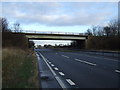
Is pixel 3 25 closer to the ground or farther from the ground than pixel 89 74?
farther from the ground

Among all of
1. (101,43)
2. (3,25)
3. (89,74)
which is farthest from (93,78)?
(101,43)

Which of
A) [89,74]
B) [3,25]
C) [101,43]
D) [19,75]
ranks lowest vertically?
[101,43]

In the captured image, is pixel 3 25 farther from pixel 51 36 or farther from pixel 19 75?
pixel 19 75

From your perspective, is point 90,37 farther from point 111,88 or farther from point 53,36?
point 111,88

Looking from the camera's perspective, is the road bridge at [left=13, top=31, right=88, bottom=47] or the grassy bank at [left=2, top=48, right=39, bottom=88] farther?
the road bridge at [left=13, top=31, right=88, bottom=47]

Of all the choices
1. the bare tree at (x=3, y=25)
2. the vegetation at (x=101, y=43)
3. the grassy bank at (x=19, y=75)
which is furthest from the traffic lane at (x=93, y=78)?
the vegetation at (x=101, y=43)

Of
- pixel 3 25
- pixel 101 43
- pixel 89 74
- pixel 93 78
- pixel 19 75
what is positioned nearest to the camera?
pixel 93 78

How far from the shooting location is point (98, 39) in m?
83.6

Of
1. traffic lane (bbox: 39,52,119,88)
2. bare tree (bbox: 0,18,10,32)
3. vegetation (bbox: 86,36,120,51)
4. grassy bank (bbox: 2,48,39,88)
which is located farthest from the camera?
vegetation (bbox: 86,36,120,51)

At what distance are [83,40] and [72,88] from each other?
7613 cm

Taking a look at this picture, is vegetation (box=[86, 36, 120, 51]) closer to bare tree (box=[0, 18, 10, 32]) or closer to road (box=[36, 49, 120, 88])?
bare tree (box=[0, 18, 10, 32])

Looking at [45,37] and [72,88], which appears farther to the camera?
[45,37]

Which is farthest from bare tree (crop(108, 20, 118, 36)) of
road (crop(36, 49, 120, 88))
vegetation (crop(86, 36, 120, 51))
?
road (crop(36, 49, 120, 88))

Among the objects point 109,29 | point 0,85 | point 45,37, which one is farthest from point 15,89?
point 109,29
